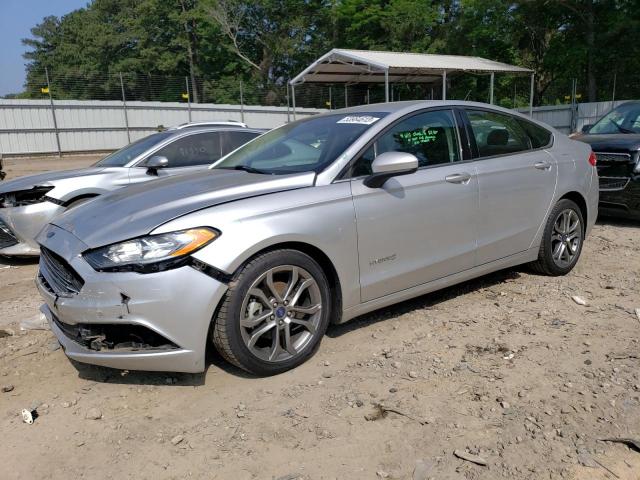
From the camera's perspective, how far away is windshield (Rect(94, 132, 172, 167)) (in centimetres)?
647

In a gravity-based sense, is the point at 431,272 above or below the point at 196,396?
above

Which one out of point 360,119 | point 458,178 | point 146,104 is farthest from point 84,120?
point 458,178

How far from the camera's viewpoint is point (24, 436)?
107 inches

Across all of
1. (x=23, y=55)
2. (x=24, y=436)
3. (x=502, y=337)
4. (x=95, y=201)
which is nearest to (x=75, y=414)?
(x=24, y=436)

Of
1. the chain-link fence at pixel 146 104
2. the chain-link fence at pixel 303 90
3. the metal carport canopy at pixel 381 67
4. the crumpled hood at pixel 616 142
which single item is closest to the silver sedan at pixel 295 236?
the crumpled hood at pixel 616 142

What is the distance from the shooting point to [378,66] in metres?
18.3

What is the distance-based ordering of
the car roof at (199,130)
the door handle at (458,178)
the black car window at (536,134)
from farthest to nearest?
the car roof at (199,130), the black car window at (536,134), the door handle at (458,178)

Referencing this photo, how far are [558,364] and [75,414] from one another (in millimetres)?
2761

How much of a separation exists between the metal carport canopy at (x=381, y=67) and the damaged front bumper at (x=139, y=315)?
1661 centimetres

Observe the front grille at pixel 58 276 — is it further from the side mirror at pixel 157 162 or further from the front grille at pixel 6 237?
the front grille at pixel 6 237

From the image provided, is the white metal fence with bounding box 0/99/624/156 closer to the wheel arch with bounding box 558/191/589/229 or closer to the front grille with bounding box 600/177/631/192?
the front grille with bounding box 600/177/631/192

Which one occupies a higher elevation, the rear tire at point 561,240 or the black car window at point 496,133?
the black car window at point 496,133

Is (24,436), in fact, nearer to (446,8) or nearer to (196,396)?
(196,396)

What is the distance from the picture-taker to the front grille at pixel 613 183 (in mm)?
6836
